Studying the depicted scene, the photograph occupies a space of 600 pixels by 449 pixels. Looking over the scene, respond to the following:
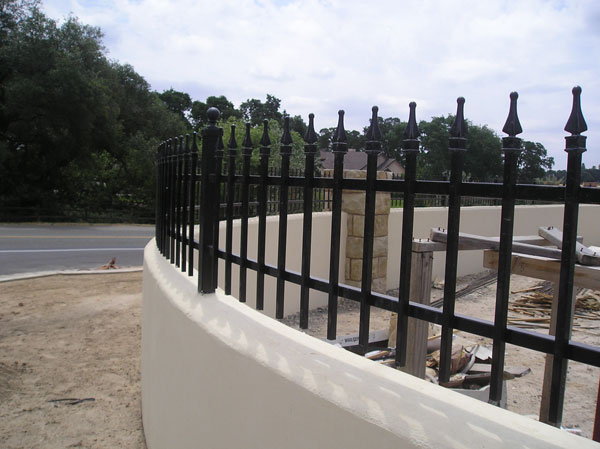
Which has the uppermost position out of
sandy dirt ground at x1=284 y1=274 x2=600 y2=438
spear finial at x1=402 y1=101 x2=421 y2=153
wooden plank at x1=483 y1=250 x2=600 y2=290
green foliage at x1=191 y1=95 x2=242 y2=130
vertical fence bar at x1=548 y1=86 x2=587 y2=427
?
green foliage at x1=191 y1=95 x2=242 y2=130

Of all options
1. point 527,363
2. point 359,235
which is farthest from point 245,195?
point 359,235

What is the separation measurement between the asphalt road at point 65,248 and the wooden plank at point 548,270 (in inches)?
430

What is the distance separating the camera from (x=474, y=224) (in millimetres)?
11617

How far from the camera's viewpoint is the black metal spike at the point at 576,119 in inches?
51.1

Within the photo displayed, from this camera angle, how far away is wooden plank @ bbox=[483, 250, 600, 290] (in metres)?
2.44

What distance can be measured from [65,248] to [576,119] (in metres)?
15.8

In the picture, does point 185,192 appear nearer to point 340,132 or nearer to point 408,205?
point 340,132

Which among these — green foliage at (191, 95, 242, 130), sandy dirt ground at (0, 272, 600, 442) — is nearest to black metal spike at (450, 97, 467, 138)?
sandy dirt ground at (0, 272, 600, 442)

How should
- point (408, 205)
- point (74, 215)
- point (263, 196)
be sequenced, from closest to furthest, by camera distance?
point (408, 205) → point (263, 196) → point (74, 215)

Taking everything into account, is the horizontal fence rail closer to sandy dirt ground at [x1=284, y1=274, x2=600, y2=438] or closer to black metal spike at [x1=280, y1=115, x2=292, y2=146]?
black metal spike at [x1=280, y1=115, x2=292, y2=146]

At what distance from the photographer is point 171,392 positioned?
118 inches

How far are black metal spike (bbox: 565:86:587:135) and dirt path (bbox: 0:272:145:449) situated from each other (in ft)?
12.5

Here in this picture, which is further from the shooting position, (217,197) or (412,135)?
(217,197)

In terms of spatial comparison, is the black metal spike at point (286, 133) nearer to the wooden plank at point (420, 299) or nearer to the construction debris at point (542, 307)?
the wooden plank at point (420, 299)
